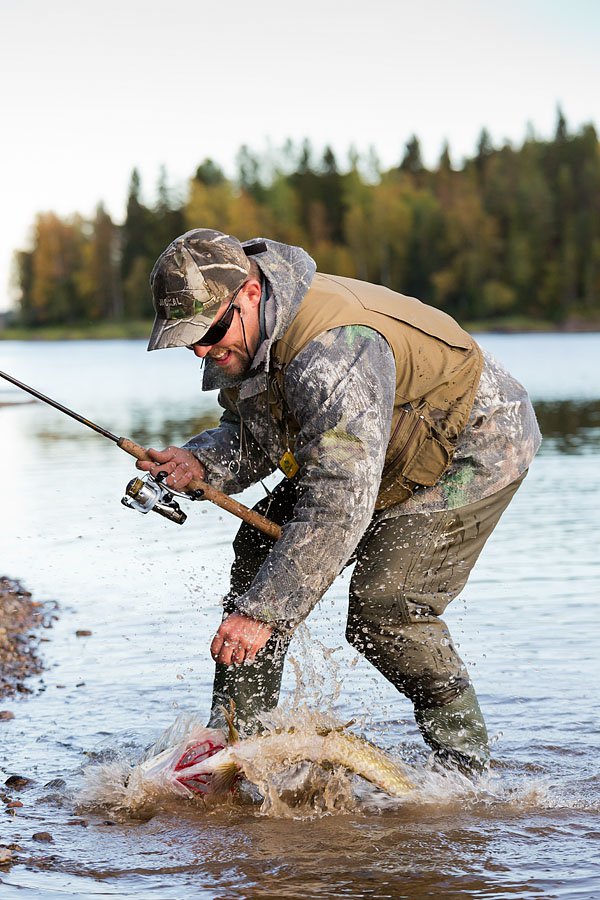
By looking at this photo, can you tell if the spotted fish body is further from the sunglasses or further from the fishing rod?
the sunglasses

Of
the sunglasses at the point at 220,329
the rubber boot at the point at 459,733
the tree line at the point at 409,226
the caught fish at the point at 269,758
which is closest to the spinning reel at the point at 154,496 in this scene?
the sunglasses at the point at 220,329

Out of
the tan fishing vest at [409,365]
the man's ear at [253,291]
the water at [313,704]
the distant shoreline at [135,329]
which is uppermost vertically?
→ the man's ear at [253,291]

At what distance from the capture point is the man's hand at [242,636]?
415 cm

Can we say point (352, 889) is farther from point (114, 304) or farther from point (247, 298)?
point (114, 304)

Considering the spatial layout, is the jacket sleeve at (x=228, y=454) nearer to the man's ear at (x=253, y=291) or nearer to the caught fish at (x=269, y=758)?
the man's ear at (x=253, y=291)

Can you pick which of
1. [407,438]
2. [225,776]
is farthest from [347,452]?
[225,776]

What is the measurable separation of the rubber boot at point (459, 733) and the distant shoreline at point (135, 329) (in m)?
76.6

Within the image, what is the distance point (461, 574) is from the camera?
4758mm

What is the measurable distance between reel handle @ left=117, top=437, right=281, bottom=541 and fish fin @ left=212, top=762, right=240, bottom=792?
Answer: 941 mm

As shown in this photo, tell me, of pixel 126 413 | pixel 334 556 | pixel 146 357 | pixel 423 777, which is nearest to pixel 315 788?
pixel 423 777

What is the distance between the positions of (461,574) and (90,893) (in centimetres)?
171

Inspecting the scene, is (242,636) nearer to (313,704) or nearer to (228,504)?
(228,504)

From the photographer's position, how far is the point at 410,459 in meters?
4.44

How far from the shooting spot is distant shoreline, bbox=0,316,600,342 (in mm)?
85088
